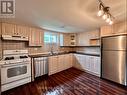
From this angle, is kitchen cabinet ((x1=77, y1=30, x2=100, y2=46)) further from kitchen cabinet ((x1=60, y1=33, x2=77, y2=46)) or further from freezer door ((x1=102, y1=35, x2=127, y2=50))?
freezer door ((x1=102, y1=35, x2=127, y2=50))

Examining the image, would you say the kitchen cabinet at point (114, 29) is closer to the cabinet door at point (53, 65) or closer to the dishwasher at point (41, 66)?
the cabinet door at point (53, 65)

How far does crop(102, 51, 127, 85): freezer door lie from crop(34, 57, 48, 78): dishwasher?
2363 mm

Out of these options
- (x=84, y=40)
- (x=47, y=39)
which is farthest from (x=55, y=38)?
(x=84, y=40)

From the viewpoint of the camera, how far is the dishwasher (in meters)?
3.39

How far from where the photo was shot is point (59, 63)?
14.5ft

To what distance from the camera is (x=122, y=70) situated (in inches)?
115

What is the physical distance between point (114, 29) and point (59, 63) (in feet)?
9.23

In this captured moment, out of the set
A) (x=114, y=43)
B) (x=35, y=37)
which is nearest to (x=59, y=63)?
(x=35, y=37)

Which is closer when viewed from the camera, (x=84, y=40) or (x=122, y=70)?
(x=122, y=70)

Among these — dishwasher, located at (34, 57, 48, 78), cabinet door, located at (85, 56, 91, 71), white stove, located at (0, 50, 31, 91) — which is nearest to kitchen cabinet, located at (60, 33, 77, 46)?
cabinet door, located at (85, 56, 91, 71)

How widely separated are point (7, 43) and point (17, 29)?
0.64 m

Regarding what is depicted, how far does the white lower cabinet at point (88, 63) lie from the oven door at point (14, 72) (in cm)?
264

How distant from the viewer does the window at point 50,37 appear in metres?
4.66

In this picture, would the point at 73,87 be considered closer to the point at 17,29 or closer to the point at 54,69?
the point at 54,69
